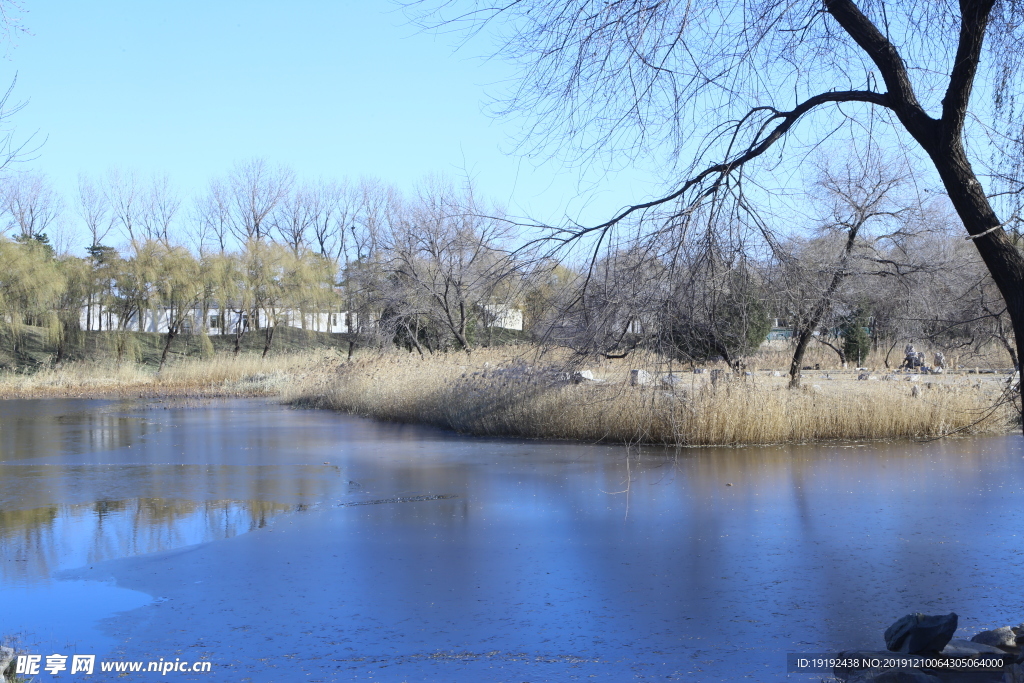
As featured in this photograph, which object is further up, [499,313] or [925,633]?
[499,313]

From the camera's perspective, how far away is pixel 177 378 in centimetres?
3453

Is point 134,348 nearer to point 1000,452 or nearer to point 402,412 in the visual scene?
point 402,412

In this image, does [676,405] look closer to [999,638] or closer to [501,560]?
[501,560]

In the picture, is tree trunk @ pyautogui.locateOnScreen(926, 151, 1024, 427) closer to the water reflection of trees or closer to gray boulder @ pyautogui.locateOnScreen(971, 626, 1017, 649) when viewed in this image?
gray boulder @ pyautogui.locateOnScreen(971, 626, 1017, 649)

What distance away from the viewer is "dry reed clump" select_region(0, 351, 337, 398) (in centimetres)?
3028

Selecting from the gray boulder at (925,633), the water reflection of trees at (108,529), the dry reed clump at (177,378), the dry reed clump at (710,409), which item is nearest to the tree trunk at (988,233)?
the gray boulder at (925,633)

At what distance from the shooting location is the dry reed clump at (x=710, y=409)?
14.6 meters

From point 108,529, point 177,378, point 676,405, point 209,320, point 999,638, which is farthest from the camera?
point 209,320

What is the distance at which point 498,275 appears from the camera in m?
5.96

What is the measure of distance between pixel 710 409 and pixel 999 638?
9.49m

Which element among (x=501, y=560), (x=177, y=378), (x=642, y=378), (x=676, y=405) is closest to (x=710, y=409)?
(x=676, y=405)

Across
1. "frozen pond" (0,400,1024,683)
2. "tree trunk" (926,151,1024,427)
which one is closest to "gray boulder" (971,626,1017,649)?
"frozen pond" (0,400,1024,683)

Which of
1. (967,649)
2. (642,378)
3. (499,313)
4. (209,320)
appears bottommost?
(967,649)

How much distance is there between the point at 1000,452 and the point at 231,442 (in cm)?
1232
